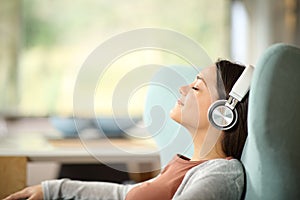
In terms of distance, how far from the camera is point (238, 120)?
4.54 ft

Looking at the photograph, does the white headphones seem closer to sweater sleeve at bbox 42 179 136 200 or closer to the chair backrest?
the chair backrest

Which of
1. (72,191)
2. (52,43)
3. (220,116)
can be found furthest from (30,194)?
(52,43)

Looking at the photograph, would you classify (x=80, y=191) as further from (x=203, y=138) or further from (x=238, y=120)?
(x=238, y=120)

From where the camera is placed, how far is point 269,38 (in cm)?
314

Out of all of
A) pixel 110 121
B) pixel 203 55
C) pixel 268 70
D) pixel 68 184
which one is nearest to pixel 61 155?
pixel 68 184

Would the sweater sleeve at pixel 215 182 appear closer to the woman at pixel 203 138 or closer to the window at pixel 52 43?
the woman at pixel 203 138

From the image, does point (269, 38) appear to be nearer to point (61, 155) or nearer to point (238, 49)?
point (238, 49)

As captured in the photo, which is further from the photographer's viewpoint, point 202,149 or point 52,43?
point 52,43

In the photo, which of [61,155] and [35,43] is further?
[35,43]

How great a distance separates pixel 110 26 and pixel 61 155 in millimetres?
1282

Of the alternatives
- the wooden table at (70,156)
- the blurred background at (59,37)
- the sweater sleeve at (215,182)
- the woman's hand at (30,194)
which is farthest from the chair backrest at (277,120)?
the blurred background at (59,37)

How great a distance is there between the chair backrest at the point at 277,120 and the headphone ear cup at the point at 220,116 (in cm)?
17

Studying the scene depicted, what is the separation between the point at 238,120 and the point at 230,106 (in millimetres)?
47

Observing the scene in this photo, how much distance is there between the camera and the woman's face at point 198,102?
1466 mm
